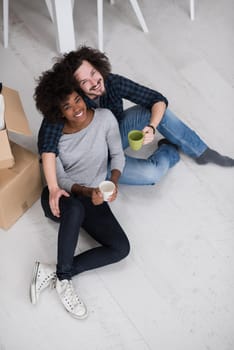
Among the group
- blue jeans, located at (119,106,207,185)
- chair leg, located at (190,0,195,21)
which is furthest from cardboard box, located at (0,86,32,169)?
chair leg, located at (190,0,195,21)

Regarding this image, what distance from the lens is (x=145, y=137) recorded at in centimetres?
199

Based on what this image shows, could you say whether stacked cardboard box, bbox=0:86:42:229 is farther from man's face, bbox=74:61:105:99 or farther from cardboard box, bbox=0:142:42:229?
man's face, bbox=74:61:105:99

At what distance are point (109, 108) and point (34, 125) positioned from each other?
53 centimetres

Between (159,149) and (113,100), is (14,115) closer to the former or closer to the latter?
(113,100)

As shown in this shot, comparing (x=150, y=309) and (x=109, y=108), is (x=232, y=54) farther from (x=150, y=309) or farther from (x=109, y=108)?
(x=150, y=309)

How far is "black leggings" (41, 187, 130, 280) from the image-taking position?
6.28 feet

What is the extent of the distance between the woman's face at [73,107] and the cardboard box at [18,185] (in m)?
0.27

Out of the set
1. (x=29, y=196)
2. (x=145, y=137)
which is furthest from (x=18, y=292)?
(x=145, y=137)

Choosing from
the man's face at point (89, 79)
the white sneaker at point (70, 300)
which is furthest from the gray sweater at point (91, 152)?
the white sneaker at point (70, 300)

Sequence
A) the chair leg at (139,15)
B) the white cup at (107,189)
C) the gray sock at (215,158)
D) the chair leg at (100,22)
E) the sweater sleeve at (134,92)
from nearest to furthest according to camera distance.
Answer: the white cup at (107,189) → the sweater sleeve at (134,92) → the gray sock at (215,158) → the chair leg at (100,22) → the chair leg at (139,15)

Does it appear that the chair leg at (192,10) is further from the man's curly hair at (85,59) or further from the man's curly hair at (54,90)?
the man's curly hair at (54,90)

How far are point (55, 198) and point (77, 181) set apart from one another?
0.44 feet

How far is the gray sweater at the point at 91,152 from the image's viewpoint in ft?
6.57

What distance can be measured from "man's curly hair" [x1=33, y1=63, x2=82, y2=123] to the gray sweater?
13 cm
